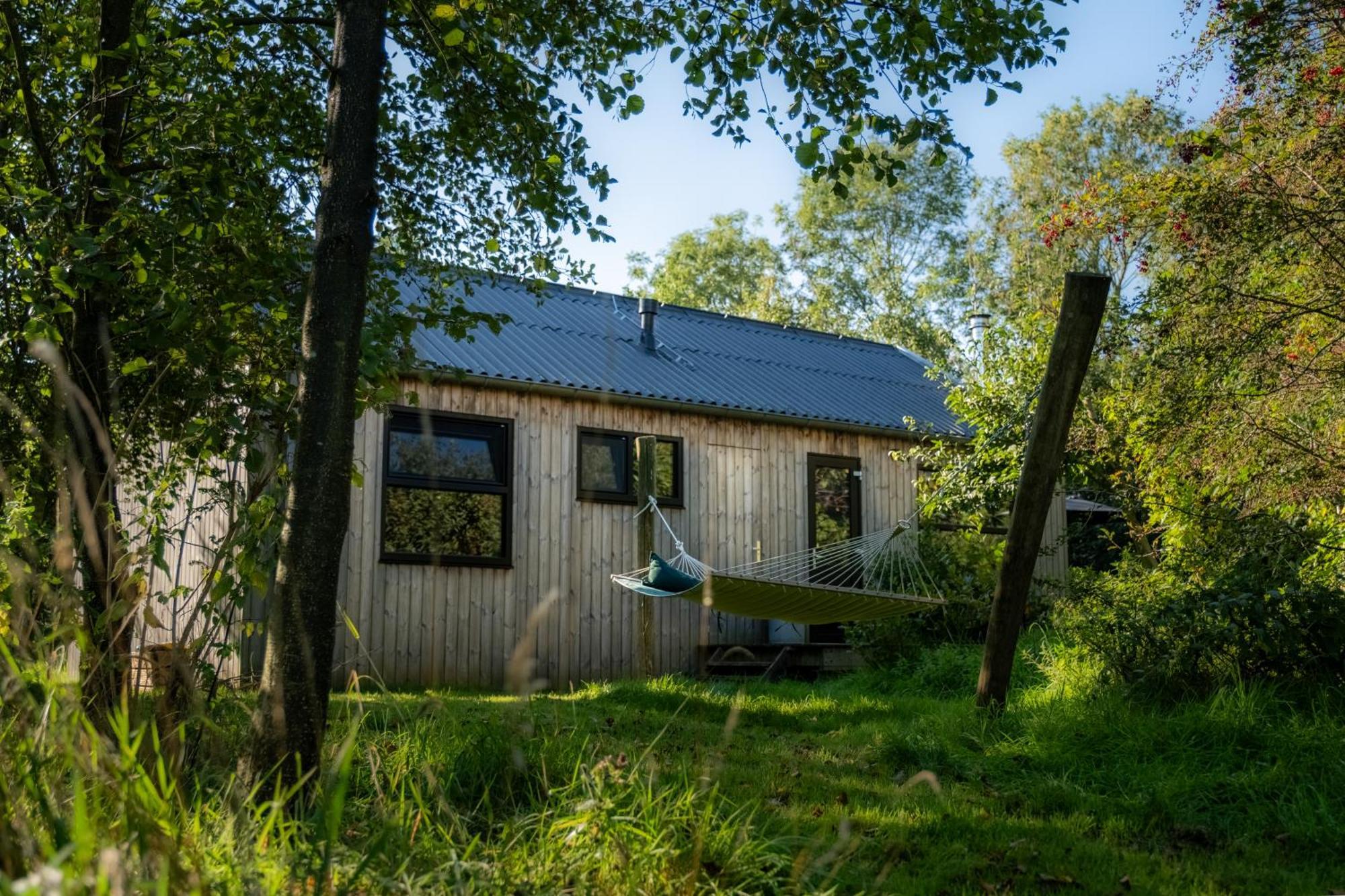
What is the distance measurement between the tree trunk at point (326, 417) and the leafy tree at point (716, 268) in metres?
22.6

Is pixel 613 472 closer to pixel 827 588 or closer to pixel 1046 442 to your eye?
pixel 827 588

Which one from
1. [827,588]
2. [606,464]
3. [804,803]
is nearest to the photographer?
[804,803]

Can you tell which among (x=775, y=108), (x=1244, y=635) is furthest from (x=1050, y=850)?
(x=775, y=108)

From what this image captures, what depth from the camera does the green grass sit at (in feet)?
7.37

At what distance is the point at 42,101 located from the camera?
15.0ft

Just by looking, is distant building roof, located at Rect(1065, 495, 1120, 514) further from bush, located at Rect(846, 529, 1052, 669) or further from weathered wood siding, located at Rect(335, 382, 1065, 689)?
bush, located at Rect(846, 529, 1052, 669)

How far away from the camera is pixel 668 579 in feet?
24.0

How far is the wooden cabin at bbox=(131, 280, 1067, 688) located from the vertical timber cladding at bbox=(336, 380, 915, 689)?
0.05 ft

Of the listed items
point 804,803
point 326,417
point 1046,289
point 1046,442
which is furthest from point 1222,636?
point 1046,289

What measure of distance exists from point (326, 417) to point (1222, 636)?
391 cm

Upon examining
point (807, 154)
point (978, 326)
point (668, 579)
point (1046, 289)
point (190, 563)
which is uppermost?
point (1046, 289)

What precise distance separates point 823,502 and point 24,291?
337 inches

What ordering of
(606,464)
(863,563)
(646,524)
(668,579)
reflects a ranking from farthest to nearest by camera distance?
(606,464)
(646,524)
(863,563)
(668,579)

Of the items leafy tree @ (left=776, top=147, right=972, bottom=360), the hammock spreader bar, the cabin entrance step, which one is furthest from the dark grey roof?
leafy tree @ (left=776, top=147, right=972, bottom=360)
